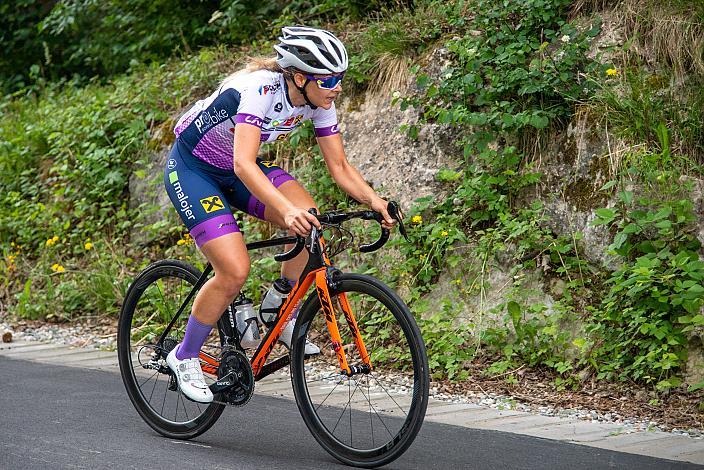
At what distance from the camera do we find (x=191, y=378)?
5.19 meters

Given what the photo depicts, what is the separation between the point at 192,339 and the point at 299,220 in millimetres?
1057

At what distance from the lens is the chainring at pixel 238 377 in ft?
16.7

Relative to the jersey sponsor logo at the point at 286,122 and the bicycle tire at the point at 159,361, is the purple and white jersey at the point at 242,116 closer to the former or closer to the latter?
the jersey sponsor logo at the point at 286,122

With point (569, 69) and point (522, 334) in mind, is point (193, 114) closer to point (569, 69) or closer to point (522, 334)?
point (522, 334)

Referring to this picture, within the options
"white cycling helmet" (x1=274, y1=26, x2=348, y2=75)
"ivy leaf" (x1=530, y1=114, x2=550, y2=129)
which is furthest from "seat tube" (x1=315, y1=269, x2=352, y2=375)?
"ivy leaf" (x1=530, y1=114, x2=550, y2=129)

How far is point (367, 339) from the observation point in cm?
716

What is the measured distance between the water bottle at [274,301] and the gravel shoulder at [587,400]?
1610 mm

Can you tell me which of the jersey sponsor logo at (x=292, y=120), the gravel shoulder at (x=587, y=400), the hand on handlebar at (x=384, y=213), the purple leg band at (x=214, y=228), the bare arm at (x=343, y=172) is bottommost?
the gravel shoulder at (x=587, y=400)

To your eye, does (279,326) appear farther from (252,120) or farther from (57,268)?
(57,268)

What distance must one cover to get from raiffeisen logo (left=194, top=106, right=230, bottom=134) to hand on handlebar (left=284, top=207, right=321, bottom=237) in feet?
2.74

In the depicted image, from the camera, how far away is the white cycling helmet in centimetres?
479

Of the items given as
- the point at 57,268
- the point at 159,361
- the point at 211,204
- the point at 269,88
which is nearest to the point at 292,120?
the point at 269,88

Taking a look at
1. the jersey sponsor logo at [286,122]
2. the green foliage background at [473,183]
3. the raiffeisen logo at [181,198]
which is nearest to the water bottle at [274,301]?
the raiffeisen logo at [181,198]

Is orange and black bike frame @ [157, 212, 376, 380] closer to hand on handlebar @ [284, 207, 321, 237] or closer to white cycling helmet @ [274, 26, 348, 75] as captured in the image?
hand on handlebar @ [284, 207, 321, 237]
